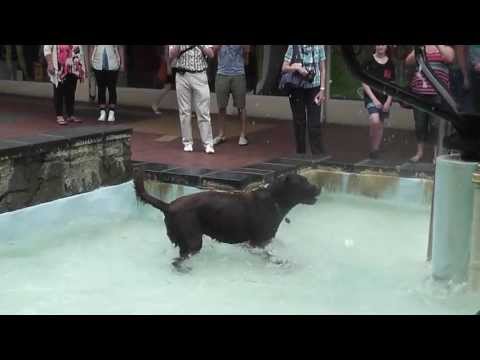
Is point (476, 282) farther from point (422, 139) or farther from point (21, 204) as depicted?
point (422, 139)

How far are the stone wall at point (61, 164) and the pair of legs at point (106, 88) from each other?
4.85 meters

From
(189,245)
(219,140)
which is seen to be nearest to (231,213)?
(189,245)

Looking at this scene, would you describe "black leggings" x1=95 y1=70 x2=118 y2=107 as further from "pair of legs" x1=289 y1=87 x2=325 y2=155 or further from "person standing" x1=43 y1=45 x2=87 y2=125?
"pair of legs" x1=289 y1=87 x2=325 y2=155

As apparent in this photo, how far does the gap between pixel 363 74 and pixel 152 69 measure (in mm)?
11789

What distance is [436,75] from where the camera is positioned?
4.93 meters

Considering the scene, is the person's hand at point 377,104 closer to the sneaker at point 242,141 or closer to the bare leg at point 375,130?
the bare leg at point 375,130

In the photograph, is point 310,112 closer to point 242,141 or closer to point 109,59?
point 242,141

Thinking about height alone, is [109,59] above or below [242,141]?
above

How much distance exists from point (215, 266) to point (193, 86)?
4021mm

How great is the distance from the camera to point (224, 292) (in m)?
4.76

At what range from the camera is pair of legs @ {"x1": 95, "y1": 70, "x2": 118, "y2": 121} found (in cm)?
1178

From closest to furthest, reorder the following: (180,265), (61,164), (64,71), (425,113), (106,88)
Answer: (180,265)
(61,164)
(425,113)
(64,71)
(106,88)

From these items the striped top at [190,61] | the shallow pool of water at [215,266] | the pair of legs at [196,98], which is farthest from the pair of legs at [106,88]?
the shallow pool of water at [215,266]
